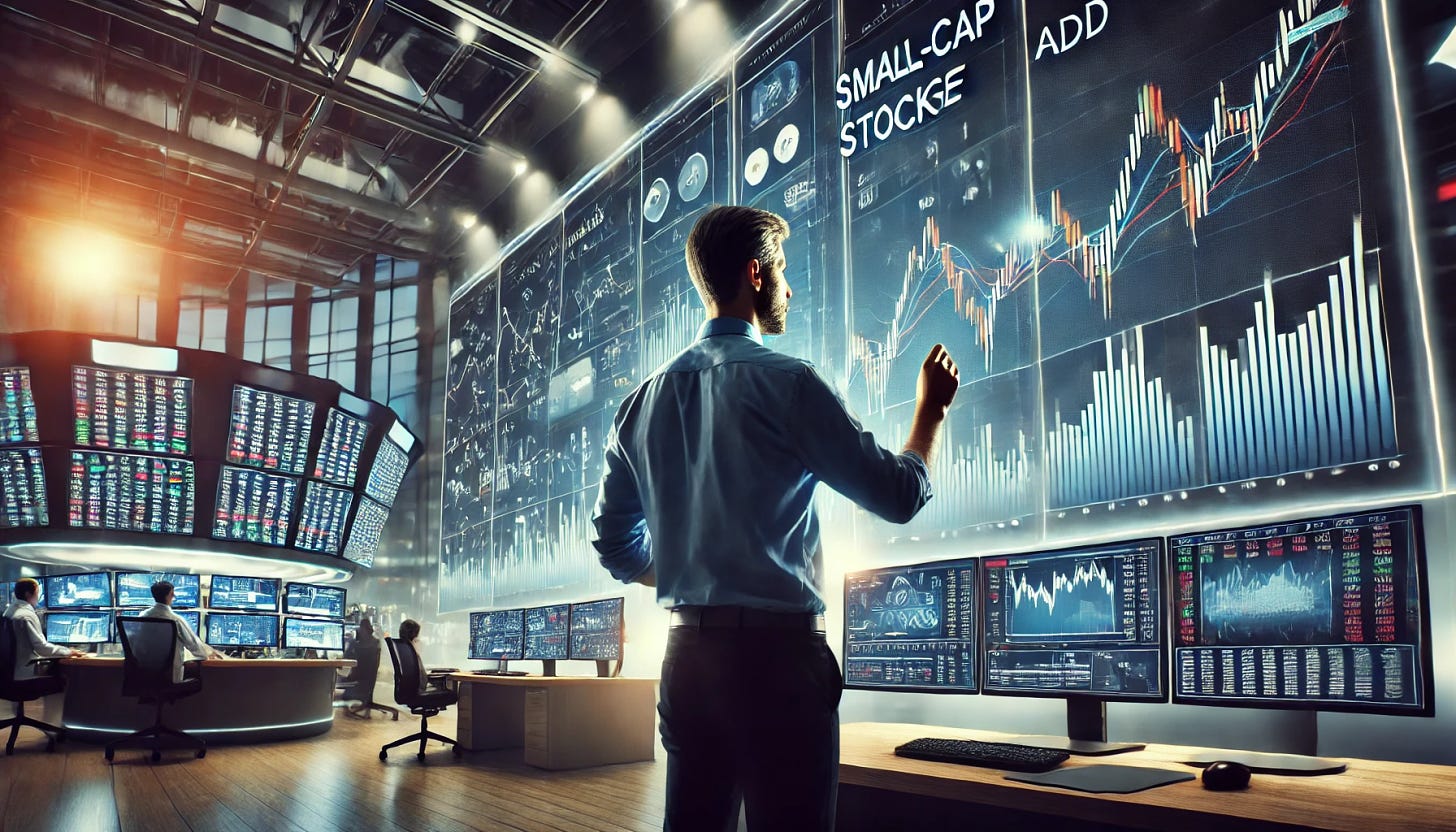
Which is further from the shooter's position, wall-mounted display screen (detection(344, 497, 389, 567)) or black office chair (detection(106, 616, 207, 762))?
wall-mounted display screen (detection(344, 497, 389, 567))

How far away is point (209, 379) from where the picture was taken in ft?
28.9

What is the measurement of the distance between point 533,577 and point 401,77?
4970 mm

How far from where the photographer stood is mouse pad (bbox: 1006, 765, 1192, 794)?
1424 millimetres

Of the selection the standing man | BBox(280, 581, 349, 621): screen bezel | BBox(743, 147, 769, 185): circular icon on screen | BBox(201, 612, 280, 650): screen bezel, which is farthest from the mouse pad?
BBox(280, 581, 349, 621): screen bezel

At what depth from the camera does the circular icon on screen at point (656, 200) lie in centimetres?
645

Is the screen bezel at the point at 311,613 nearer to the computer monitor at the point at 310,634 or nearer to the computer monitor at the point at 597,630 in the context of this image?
the computer monitor at the point at 310,634

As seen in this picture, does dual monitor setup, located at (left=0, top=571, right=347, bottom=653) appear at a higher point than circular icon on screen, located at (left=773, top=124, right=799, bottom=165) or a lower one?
lower

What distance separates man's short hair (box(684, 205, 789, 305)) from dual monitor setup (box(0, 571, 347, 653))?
751 centimetres

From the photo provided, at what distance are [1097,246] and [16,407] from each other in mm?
8952

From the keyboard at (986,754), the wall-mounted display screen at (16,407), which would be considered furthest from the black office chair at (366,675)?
the keyboard at (986,754)

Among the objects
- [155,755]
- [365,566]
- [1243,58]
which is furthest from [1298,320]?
[365,566]

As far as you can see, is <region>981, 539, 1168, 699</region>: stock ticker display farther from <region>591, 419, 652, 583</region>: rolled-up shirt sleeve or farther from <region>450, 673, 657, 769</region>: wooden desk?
<region>450, 673, 657, 769</region>: wooden desk

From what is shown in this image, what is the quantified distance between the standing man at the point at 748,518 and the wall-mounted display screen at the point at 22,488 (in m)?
9.07

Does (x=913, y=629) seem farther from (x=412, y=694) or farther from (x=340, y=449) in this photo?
(x=340, y=449)
